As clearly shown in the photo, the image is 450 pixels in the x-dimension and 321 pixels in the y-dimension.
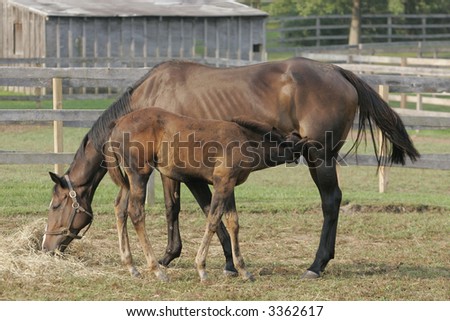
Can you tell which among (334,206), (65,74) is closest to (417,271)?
(334,206)

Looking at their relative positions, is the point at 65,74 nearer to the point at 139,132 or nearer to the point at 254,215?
the point at 254,215

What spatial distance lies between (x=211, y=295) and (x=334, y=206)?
168 centimetres

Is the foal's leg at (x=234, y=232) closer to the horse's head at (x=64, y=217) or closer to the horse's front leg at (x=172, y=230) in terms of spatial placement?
the horse's front leg at (x=172, y=230)

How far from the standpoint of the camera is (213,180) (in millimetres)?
7613

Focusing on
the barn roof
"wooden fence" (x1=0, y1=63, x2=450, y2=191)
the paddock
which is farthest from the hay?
the barn roof

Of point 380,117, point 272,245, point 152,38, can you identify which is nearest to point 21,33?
point 152,38

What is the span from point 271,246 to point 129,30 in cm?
1886

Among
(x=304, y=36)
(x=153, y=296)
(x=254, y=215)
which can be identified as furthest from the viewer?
(x=304, y=36)

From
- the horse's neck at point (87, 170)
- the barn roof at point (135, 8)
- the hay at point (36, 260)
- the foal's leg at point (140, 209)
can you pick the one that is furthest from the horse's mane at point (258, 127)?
the barn roof at point (135, 8)

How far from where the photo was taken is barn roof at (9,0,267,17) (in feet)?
87.4

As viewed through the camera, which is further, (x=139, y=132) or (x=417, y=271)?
(x=417, y=271)

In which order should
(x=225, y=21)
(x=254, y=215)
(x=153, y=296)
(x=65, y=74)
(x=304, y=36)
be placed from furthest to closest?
1. (x=304, y=36)
2. (x=225, y=21)
3. (x=65, y=74)
4. (x=254, y=215)
5. (x=153, y=296)

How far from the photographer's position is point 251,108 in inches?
326

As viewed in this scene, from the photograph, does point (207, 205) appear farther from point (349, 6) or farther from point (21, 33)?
point (349, 6)
